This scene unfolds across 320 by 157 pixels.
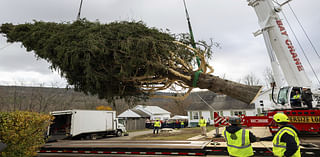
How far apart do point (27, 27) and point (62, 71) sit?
270 centimetres

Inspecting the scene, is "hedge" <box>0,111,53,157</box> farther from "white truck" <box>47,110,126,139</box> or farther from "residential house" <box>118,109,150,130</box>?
"residential house" <box>118,109,150,130</box>

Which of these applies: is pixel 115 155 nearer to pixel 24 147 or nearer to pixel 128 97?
pixel 128 97

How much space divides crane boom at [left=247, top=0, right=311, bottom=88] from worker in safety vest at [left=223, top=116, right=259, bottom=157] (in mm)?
7392

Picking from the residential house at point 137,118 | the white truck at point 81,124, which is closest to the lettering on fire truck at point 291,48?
the white truck at point 81,124

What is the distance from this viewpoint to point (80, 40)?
20.0ft

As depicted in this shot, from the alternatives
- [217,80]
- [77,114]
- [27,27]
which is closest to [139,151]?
[217,80]

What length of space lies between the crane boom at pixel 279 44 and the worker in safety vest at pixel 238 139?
7.39m

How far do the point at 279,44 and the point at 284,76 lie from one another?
1652 mm

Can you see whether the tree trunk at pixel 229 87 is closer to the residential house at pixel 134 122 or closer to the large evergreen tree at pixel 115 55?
the large evergreen tree at pixel 115 55

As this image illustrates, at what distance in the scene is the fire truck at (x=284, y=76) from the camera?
855 cm

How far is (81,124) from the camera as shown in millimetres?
14727

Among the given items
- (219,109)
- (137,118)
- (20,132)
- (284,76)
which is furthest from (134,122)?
(20,132)

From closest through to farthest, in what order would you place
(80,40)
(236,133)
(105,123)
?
(236,133) → (80,40) → (105,123)

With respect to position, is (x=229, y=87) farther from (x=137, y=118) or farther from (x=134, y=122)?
(x=137, y=118)
